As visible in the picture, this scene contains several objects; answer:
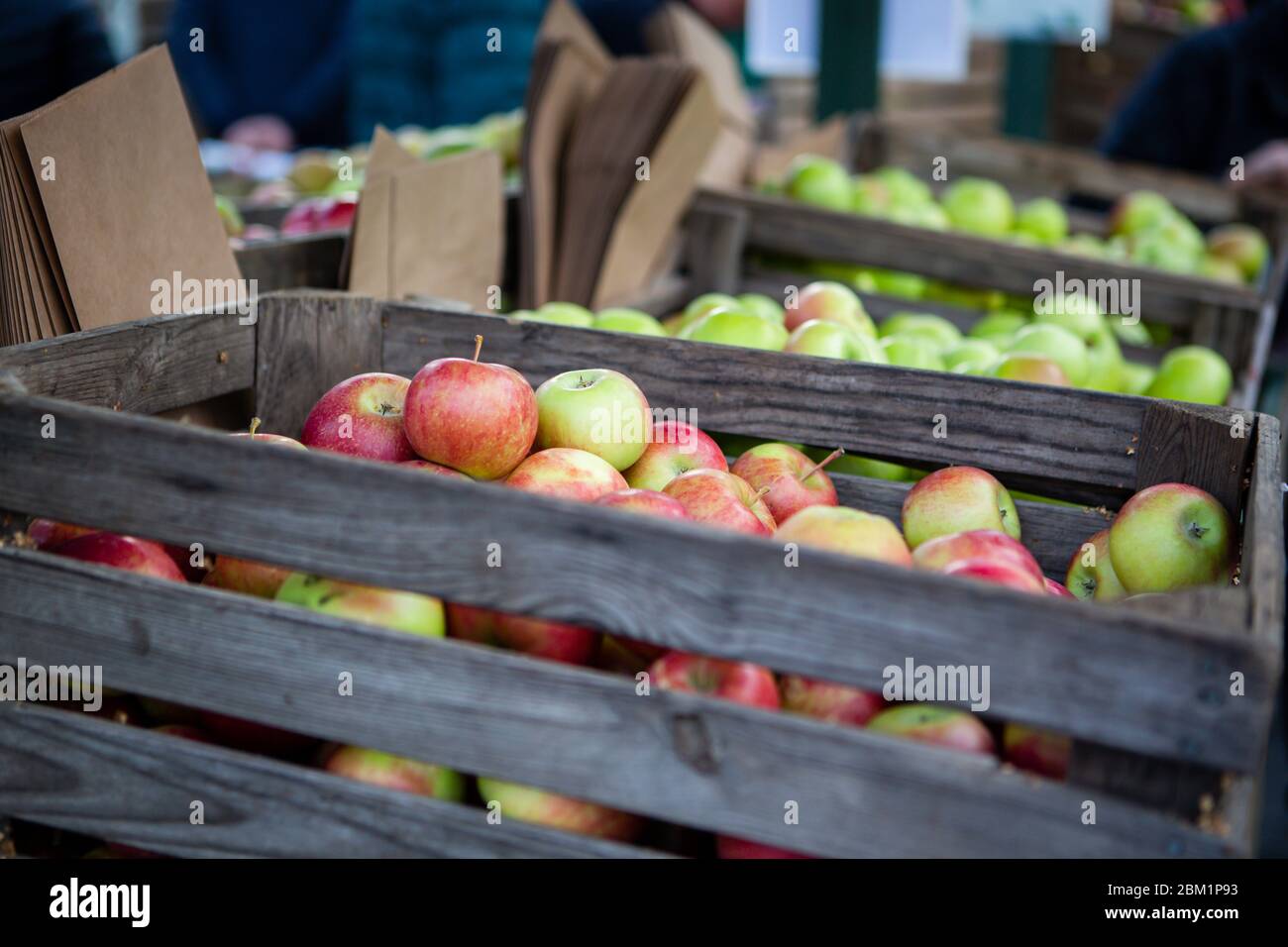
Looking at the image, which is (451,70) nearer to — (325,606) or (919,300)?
(919,300)

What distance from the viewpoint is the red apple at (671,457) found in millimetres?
1505

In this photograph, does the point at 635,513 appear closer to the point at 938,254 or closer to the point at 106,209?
the point at 106,209

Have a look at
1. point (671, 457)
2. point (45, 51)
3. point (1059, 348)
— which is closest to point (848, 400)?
point (671, 457)

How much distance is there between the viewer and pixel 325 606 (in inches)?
44.3

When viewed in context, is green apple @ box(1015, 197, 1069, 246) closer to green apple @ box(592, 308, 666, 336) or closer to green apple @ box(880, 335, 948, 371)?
green apple @ box(880, 335, 948, 371)

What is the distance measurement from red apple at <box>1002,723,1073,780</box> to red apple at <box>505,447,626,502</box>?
52 cm

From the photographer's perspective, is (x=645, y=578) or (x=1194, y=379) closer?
(x=645, y=578)

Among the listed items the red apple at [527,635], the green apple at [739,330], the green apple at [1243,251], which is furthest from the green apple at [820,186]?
the red apple at [527,635]

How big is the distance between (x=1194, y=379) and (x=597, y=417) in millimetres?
1319

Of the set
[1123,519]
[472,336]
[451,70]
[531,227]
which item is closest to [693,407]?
[472,336]

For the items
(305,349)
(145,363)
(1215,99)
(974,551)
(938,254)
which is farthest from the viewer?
(1215,99)

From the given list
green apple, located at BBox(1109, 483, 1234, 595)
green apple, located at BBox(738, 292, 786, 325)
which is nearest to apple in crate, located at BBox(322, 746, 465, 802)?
green apple, located at BBox(1109, 483, 1234, 595)

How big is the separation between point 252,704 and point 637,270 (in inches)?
66.0

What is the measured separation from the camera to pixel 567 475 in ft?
4.41
